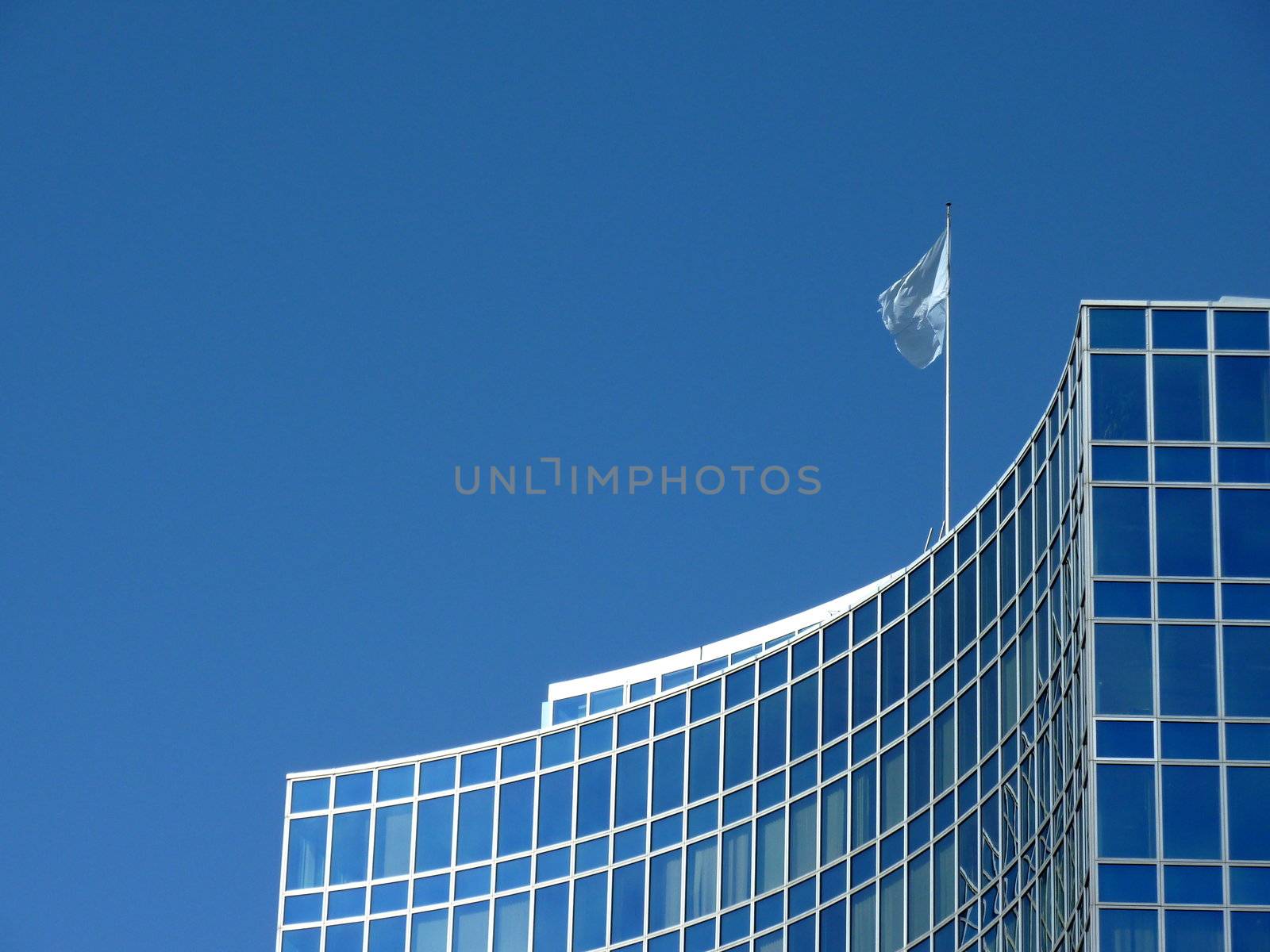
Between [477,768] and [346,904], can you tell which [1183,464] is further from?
[346,904]

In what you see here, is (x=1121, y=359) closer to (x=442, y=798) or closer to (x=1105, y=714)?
(x=1105, y=714)

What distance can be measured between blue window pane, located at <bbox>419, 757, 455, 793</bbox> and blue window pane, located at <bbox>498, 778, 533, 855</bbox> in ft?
5.41

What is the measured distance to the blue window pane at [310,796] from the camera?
71.6 m

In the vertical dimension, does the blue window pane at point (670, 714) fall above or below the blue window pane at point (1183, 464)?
below

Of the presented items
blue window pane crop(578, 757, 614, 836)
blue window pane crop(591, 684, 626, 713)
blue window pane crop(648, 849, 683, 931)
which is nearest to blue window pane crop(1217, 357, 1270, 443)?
blue window pane crop(648, 849, 683, 931)

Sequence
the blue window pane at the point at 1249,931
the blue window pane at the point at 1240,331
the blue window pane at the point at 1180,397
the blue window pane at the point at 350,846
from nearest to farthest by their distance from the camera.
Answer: the blue window pane at the point at 1249,931
the blue window pane at the point at 1180,397
the blue window pane at the point at 1240,331
the blue window pane at the point at 350,846

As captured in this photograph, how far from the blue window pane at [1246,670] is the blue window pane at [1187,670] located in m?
0.25

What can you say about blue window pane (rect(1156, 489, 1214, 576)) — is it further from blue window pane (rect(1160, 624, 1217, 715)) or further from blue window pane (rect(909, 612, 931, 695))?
blue window pane (rect(909, 612, 931, 695))

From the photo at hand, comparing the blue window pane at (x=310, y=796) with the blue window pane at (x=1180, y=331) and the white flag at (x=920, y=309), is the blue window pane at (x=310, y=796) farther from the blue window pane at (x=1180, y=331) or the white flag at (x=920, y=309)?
the blue window pane at (x=1180, y=331)

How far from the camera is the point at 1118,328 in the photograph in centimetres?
5222

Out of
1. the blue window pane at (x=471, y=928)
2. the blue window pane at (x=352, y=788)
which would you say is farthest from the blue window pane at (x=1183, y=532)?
the blue window pane at (x=352, y=788)

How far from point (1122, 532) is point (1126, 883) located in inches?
268

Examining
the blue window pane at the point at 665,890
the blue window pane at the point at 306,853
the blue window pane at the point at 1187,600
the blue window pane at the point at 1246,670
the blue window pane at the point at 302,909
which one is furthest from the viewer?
the blue window pane at the point at 306,853

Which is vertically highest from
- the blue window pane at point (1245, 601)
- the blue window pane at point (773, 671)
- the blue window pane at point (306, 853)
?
the blue window pane at point (1245, 601)
